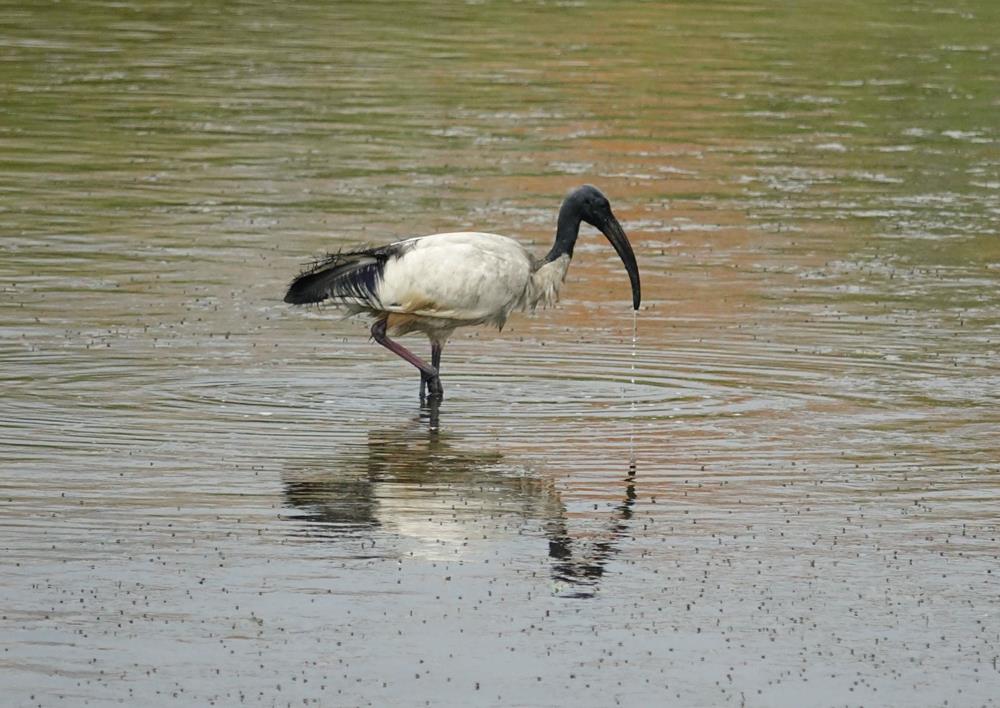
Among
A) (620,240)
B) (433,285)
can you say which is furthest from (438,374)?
(620,240)

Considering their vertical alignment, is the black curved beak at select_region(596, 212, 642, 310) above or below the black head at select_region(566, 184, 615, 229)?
below

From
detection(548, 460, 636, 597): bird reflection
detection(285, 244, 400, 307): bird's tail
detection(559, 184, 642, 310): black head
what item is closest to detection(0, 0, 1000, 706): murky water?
detection(548, 460, 636, 597): bird reflection

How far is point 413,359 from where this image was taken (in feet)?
41.3

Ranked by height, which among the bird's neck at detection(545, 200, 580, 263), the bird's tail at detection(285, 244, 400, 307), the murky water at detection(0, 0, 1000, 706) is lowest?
the murky water at detection(0, 0, 1000, 706)

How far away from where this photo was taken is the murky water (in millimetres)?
7953

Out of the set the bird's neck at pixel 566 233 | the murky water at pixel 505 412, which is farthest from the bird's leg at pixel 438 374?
the bird's neck at pixel 566 233

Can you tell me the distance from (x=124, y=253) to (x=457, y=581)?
28.2 ft

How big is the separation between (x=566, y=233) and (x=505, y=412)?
1.42m

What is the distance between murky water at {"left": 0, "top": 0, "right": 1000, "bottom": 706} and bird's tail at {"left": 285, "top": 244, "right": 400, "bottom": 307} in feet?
1.66

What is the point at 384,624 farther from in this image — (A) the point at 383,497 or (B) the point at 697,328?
(B) the point at 697,328

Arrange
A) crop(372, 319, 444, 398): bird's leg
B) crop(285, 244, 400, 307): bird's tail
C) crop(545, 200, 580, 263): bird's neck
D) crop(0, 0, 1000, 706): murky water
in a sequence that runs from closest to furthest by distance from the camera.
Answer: crop(0, 0, 1000, 706): murky water → crop(372, 319, 444, 398): bird's leg → crop(285, 244, 400, 307): bird's tail → crop(545, 200, 580, 263): bird's neck

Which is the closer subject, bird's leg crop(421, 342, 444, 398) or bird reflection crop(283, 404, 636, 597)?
bird reflection crop(283, 404, 636, 597)

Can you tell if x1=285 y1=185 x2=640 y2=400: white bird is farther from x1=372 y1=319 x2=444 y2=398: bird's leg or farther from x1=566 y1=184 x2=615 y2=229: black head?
x1=566 y1=184 x2=615 y2=229: black head

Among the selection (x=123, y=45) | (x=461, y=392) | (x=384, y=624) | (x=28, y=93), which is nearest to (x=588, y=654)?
(x=384, y=624)
